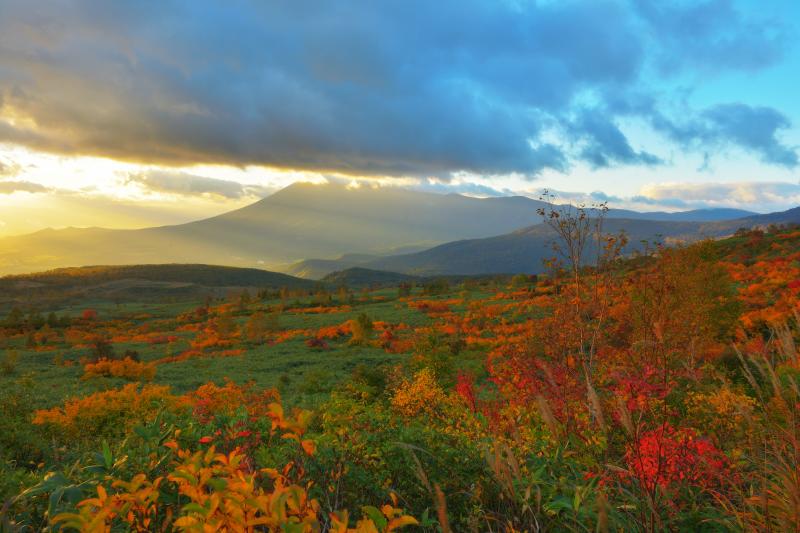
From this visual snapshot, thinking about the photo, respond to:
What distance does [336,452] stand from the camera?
150 inches

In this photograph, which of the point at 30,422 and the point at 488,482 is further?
the point at 30,422

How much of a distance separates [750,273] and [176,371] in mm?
33305

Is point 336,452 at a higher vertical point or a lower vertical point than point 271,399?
higher

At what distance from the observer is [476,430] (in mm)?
5367

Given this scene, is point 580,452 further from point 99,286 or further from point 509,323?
point 99,286

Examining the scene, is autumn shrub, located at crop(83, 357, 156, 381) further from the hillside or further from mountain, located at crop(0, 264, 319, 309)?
the hillside

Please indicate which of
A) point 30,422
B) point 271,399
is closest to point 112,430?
point 30,422

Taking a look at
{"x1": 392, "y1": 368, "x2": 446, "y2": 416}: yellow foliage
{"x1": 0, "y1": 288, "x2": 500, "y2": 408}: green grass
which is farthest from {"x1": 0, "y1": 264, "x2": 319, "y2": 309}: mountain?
{"x1": 392, "y1": 368, "x2": 446, "y2": 416}: yellow foliage

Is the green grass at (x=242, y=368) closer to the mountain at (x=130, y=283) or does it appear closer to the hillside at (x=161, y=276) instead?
the mountain at (x=130, y=283)

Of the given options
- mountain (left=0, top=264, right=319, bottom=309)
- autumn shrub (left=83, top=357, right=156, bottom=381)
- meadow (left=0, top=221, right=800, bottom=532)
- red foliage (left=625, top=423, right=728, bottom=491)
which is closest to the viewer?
meadow (left=0, top=221, right=800, bottom=532)

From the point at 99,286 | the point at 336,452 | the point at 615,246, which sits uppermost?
the point at 615,246

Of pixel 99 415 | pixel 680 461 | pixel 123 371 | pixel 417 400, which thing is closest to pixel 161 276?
pixel 123 371

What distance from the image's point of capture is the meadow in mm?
2383

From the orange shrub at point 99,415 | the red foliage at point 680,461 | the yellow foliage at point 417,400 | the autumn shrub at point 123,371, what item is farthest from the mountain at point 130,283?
the red foliage at point 680,461
